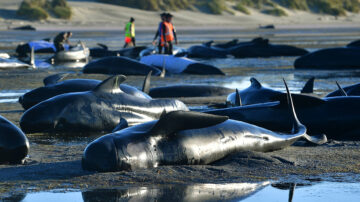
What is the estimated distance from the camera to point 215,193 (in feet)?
15.8

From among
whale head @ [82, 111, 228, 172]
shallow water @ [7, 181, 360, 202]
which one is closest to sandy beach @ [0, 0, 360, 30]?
whale head @ [82, 111, 228, 172]

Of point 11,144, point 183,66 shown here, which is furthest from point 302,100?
point 183,66

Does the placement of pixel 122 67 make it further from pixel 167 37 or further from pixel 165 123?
pixel 165 123

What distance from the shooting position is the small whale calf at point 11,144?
18.7 ft

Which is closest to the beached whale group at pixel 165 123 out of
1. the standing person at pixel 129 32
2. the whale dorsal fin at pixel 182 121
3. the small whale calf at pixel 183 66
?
the whale dorsal fin at pixel 182 121

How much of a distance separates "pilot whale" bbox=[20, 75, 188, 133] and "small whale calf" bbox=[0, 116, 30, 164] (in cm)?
166

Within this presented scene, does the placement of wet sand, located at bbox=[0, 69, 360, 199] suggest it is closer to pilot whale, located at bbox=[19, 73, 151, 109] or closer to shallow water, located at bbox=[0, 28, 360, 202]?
shallow water, located at bbox=[0, 28, 360, 202]

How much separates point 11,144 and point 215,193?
1.89m

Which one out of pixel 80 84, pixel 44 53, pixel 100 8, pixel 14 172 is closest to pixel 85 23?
pixel 100 8

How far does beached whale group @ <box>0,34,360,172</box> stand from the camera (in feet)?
17.3

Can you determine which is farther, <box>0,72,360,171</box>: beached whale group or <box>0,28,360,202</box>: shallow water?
<box>0,72,360,171</box>: beached whale group

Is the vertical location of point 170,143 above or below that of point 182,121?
below

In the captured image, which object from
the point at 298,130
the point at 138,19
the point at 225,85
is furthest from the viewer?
the point at 138,19

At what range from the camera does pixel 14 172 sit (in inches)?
214
